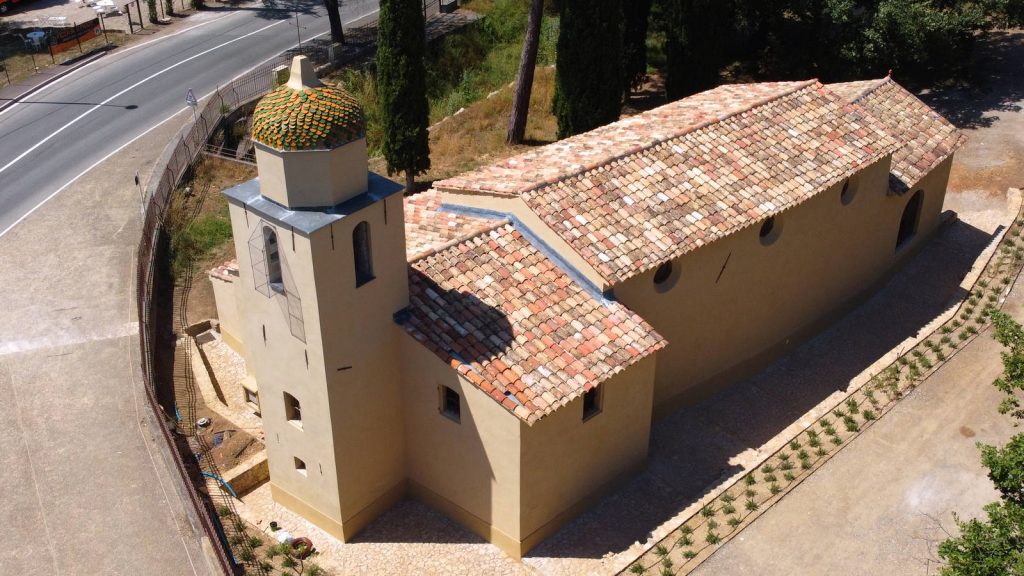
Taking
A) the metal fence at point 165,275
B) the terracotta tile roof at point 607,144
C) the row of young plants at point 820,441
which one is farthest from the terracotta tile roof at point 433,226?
the row of young plants at point 820,441

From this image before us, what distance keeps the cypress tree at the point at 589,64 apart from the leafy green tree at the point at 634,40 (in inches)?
163

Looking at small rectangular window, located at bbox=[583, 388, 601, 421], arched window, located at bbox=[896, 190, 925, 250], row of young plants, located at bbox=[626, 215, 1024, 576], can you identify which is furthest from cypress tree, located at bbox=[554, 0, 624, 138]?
small rectangular window, located at bbox=[583, 388, 601, 421]

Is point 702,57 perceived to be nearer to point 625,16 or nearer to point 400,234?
point 625,16

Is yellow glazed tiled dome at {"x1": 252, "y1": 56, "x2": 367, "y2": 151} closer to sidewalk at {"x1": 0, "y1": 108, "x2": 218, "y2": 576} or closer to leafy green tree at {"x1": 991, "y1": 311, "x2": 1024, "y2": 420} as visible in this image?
sidewalk at {"x1": 0, "y1": 108, "x2": 218, "y2": 576}

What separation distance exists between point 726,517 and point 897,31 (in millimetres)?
21298

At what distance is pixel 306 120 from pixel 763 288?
1291cm

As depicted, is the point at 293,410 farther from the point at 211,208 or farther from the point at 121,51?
the point at 121,51

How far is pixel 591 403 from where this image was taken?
69.2ft

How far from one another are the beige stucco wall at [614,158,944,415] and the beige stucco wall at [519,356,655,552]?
194 cm

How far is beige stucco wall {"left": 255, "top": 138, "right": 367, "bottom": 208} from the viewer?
1777cm

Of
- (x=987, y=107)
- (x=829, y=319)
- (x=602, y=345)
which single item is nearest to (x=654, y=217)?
(x=602, y=345)

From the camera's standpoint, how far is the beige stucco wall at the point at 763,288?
76.1ft

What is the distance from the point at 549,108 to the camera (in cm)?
3975

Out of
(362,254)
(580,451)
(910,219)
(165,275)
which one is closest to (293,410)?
(362,254)
